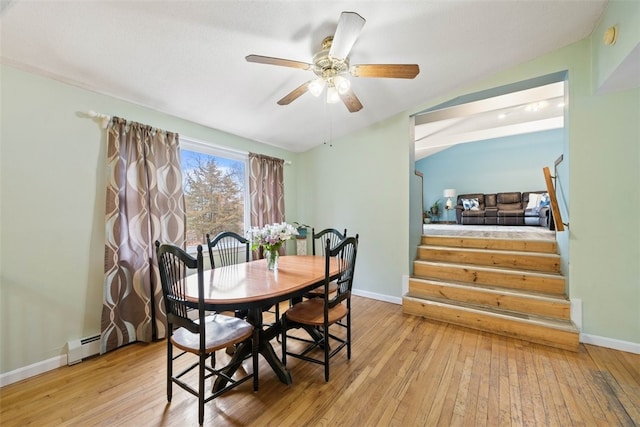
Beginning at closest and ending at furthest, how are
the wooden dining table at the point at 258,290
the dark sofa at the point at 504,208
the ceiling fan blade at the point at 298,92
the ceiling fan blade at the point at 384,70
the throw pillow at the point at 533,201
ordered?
1. the wooden dining table at the point at 258,290
2. the ceiling fan blade at the point at 384,70
3. the ceiling fan blade at the point at 298,92
4. the dark sofa at the point at 504,208
5. the throw pillow at the point at 533,201

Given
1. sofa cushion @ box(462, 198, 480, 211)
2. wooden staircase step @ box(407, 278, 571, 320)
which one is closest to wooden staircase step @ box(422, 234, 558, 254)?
wooden staircase step @ box(407, 278, 571, 320)

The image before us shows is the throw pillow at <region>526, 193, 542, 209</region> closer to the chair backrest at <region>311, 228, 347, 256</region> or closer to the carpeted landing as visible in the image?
the carpeted landing

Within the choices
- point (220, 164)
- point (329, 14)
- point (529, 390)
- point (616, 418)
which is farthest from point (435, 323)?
point (220, 164)

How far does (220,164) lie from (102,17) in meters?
1.96

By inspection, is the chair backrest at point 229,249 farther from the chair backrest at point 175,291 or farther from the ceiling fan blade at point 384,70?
the ceiling fan blade at point 384,70

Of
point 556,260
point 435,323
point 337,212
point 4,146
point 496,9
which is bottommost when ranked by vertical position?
point 435,323

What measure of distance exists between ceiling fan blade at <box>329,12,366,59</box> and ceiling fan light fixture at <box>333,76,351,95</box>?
169mm

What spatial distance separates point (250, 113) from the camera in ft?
9.96

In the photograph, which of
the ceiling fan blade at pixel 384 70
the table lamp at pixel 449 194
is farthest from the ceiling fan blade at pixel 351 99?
the table lamp at pixel 449 194

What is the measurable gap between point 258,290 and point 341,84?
5.43 ft

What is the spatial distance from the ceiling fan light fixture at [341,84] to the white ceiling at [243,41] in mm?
351

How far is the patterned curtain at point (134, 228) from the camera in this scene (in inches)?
90.1

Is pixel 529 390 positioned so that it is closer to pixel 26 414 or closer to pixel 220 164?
pixel 26 414

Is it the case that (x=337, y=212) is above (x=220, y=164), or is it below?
below
